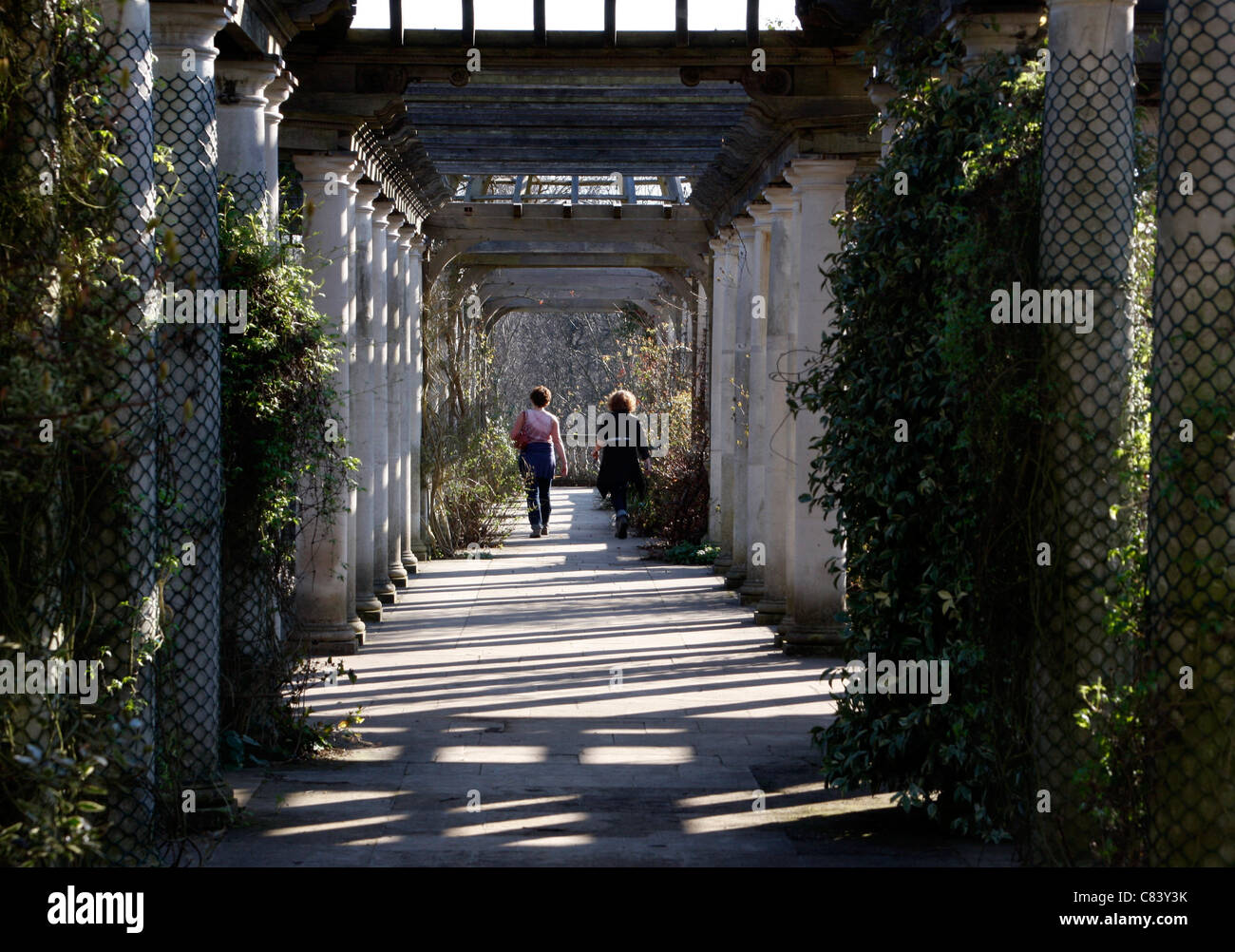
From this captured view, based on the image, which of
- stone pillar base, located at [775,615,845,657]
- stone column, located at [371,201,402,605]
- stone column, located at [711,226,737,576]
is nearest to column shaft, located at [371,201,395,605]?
stone column, located at [371,201,402,605]

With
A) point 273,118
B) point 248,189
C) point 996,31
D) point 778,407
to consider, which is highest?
point 273,118

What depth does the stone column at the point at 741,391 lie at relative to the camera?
1344 centimetres

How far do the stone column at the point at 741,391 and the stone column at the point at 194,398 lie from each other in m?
7.88

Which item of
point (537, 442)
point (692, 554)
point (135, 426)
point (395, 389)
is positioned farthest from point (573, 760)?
point (537, 442)

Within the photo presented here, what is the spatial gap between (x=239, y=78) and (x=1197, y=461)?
17.4 ft

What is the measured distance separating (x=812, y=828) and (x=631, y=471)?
1306 centimetres

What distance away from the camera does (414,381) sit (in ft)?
50.5

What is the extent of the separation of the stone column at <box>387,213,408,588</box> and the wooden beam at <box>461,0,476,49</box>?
11.3ft

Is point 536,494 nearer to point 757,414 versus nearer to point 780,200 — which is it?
point 757,414

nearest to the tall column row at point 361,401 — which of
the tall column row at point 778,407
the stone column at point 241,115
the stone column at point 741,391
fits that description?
the stone column at point 241,115

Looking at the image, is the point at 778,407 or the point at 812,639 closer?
the point at 812,639

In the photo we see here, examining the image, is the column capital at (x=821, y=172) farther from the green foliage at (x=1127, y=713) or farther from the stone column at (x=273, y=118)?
the green foliage at (x=1127, y=713)

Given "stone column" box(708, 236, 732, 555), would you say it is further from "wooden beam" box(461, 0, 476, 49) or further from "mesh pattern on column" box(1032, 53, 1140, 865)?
"mesh pattern on column" box(1032, 53, 1140, 865)
